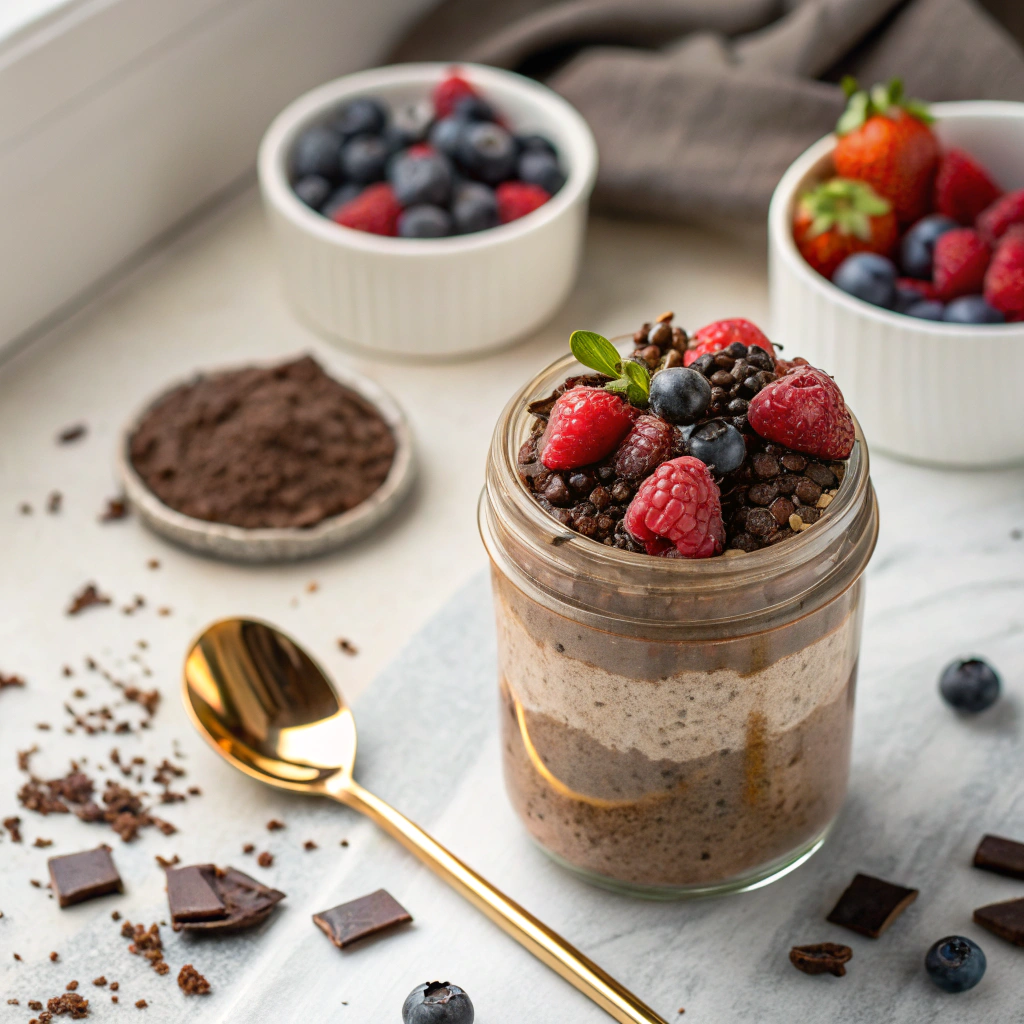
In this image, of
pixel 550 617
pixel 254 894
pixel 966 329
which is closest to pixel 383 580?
pixel 254 894

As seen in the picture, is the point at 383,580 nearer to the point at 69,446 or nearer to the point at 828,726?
the point at 69,446

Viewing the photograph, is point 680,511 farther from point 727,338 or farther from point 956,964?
point 956,964

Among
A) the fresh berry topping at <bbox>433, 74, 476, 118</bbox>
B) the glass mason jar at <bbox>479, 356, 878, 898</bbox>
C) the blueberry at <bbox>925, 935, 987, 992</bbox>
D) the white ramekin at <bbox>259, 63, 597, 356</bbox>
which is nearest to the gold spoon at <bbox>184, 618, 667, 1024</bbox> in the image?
the glass mason jar at <bbox>479, 356, 878, 898</bbox>

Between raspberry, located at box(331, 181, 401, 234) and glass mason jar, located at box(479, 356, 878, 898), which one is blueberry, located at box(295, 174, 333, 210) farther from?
glass mason jar, located at box(479, 356, 878, 898)

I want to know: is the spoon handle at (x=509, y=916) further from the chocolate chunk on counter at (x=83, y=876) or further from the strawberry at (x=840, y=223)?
the strawberry at (x=840, y=223)

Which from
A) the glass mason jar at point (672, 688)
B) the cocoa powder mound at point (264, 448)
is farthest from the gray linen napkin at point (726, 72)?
the glass mason jar at point (672, 688)

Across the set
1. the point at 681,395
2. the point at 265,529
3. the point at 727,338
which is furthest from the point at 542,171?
the point at 681,395
